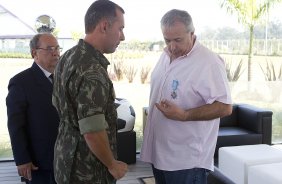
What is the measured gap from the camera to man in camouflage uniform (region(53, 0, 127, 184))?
1296mm

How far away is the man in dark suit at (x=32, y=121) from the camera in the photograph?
1.98 m

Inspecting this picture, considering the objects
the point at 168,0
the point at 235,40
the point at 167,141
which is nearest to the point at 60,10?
the point at 168,0

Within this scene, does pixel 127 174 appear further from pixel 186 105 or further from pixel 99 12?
pixel 99 12

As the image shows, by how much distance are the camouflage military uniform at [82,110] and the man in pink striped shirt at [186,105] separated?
30cm

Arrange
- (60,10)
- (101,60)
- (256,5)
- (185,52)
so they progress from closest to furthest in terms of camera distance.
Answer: (101,60) < (185,52) < (60,10) < (256,5)

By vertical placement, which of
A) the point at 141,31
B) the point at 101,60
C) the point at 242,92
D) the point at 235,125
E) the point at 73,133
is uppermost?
the point at 141,31

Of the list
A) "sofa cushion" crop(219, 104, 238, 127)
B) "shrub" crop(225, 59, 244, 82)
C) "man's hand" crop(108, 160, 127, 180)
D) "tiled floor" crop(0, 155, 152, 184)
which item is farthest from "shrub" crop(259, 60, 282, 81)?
"man's hand" crop(108, 160, 127, 180)

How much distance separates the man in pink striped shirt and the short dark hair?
0.35 metres

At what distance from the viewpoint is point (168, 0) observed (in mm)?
4430

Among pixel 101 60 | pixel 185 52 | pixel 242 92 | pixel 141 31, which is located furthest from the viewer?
pixel 242 92

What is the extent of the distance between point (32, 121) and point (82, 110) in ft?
2.68

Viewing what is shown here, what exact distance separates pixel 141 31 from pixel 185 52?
9.46ft

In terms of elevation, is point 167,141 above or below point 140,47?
below

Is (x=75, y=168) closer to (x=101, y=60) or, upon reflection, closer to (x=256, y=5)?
(x=101, y=60)
